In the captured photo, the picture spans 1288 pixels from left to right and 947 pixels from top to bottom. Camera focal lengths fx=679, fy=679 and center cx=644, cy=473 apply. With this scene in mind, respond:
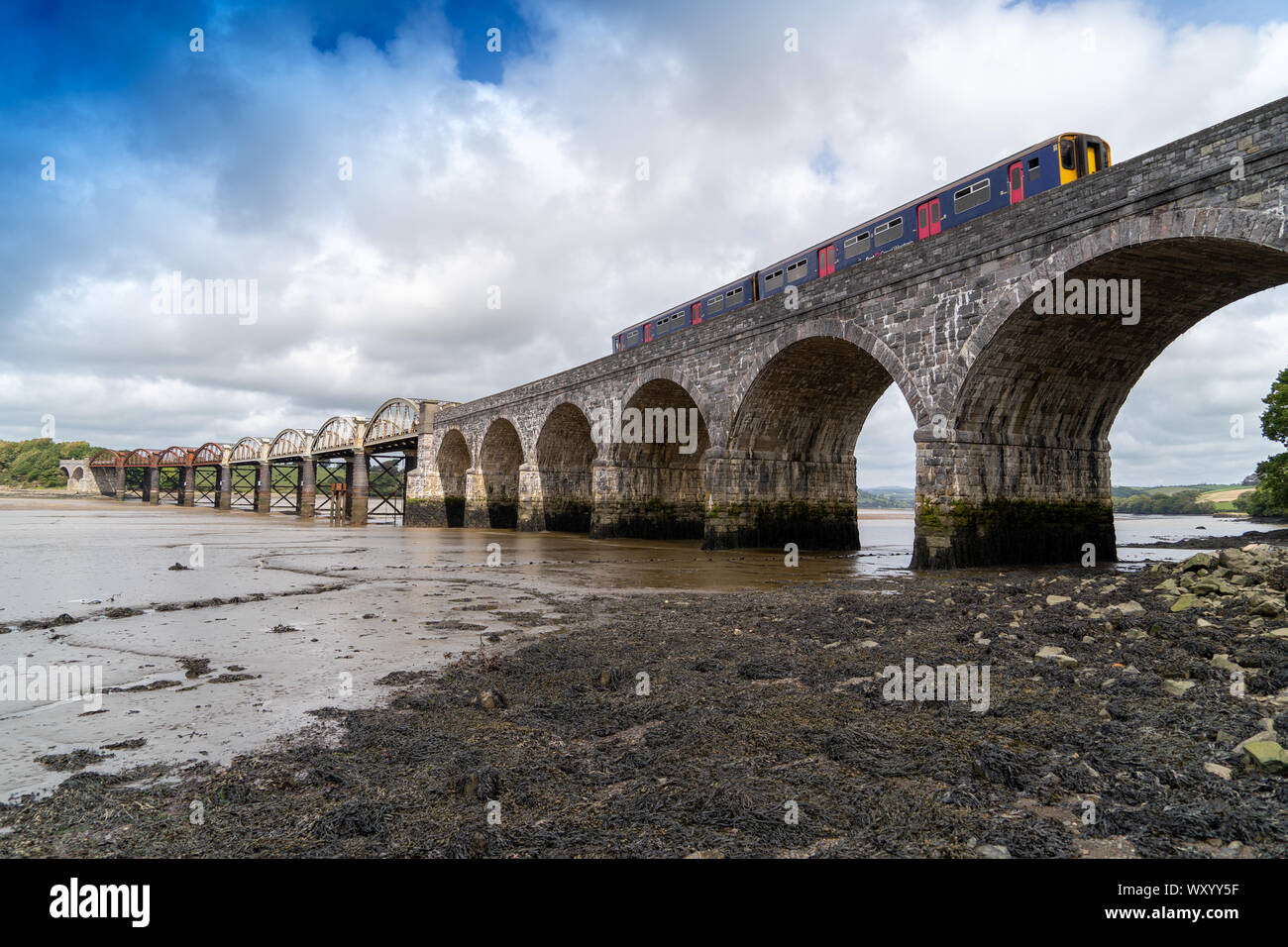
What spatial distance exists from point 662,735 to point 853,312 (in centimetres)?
1652

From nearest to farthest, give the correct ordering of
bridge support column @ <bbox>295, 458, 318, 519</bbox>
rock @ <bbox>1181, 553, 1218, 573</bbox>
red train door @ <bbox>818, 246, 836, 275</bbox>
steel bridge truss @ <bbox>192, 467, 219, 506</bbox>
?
rock @ <bbox>1181, 553, 1218, 573</bbox>
red train door @ <bbox>818, 246, 836, 275</bbox>
bridge support column @ <bbox>295, 458, 318, 519</bbox>
steel bridge truss @ <bbox>192, 467, 219, 506</bbox>

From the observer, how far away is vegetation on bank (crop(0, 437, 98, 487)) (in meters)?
126

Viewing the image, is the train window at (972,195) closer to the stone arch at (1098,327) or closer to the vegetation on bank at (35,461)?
the stone arch at (1098,327)

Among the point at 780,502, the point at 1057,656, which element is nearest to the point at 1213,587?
the point at 1057,656

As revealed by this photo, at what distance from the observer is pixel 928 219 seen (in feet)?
61.2

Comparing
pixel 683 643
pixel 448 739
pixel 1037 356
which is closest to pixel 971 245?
pixel 1037 356

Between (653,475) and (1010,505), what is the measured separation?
18.5 m

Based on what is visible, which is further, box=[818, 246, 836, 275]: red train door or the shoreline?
box=[818, 246, 836, 275]: red train door

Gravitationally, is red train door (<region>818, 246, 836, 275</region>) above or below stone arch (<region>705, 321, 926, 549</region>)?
above

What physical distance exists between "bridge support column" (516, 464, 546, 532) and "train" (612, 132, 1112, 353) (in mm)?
15548

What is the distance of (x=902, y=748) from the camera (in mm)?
4059

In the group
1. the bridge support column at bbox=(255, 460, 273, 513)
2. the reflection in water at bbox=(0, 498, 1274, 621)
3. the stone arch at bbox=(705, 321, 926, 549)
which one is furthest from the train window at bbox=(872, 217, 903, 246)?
the bridge support column at bbox=(255, 460, 273, 513)

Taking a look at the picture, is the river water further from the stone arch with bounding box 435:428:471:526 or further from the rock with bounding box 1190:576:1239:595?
the stone arch with bounding box 435:428:471:526

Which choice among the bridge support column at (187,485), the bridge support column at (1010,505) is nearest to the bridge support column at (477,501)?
the bridge support column at (1010,505)
